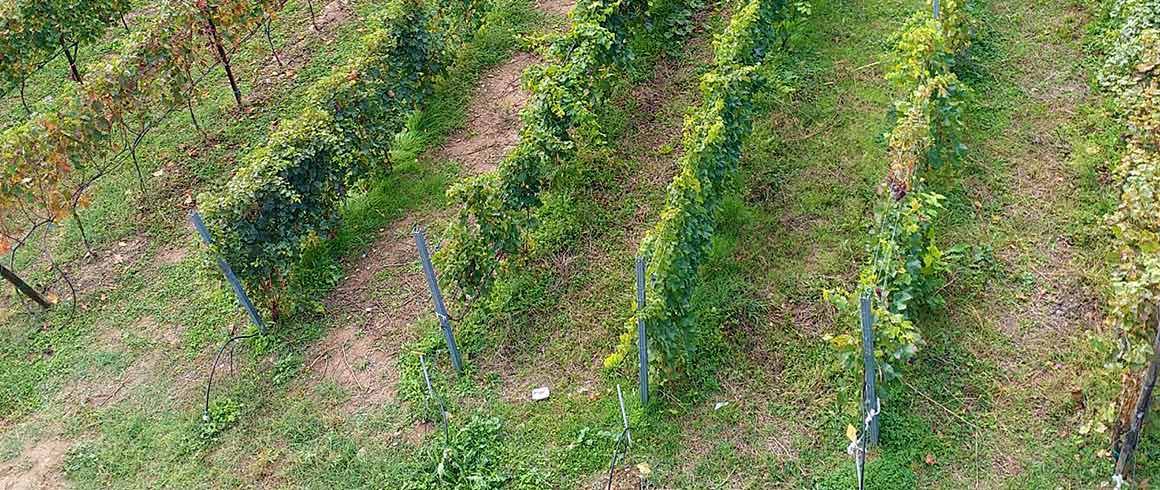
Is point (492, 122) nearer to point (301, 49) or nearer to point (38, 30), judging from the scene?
point (301, 49)

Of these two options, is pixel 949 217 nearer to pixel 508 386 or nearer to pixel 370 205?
pixel 508 386

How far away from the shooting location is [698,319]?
7664mm

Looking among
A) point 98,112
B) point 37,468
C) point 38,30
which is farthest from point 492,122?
point 38,30

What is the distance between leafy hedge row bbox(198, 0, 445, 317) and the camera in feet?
25.0

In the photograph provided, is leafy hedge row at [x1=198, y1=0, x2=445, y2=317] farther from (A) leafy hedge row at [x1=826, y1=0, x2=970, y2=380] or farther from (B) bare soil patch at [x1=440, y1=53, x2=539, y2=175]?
(A) leafy hedge row at [x1=826, y1=0, x2=970, y2=380]

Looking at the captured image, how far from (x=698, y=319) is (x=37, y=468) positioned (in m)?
5.67

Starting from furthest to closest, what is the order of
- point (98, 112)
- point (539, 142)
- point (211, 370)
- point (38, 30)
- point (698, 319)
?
point (38, 30)
point (98, 112)
point (539, 142)
point (211, 370)
point (698, 319)

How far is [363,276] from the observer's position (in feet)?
28.3

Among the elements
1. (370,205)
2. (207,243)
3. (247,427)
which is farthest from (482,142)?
(247,427)

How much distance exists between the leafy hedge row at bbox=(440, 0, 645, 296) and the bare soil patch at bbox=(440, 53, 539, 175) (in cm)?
93

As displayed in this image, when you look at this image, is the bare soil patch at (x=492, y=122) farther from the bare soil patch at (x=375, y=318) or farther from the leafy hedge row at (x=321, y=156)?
the bare soil patch at (x=375, y=318)

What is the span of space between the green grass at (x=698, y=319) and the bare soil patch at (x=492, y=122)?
24 cm

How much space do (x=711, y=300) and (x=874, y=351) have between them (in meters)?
1.94

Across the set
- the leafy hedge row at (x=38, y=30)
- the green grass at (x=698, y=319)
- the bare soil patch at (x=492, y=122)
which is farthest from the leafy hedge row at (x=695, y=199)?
the leafy hedge row at (x=38, y=30)
